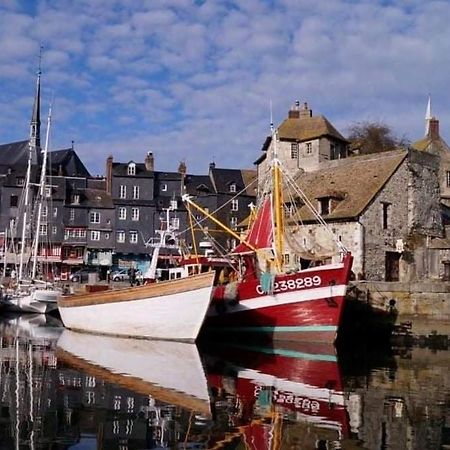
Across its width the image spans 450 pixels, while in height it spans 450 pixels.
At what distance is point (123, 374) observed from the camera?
18.4m

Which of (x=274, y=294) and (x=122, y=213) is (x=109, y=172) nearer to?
(x=122, y=213)

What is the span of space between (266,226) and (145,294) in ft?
22.9

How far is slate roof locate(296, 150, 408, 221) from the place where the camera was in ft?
115

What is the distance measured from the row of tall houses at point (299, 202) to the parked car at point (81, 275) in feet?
2.67

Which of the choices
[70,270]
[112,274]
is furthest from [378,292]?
[70,270]

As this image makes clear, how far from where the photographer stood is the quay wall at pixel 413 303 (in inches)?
1160

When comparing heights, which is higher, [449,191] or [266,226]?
[449,191]

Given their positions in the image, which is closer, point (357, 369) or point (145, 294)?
point (357, 369)

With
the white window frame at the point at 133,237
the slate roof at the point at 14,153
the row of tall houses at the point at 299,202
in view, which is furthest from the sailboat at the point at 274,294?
the slate roof at the point at 14,153

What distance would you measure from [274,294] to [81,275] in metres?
40.3

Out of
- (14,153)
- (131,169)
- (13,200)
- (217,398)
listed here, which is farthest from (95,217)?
(217,398)

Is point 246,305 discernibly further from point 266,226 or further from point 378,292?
point 378,292

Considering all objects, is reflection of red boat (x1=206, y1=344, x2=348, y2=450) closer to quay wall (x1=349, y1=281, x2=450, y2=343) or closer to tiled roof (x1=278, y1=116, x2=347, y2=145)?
quay wall (x1=349, y1=281, x2=450, y2=343)

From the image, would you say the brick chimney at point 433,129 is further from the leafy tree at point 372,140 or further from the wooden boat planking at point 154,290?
the wooden boat planking at point 154,290
